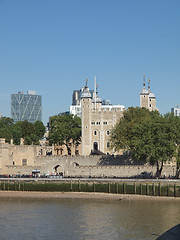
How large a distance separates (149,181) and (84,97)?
36714mm

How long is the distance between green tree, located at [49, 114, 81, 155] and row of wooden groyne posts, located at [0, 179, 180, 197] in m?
33.4

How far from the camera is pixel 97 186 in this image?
68.8m

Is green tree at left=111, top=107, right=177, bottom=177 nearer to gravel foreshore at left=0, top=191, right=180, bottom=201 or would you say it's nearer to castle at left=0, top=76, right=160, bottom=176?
castle at left=0, top=76, right=160, bottom=176

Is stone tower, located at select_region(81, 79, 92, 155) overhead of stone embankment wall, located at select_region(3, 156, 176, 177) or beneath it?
overhead

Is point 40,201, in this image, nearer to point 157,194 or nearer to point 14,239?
point 157,194

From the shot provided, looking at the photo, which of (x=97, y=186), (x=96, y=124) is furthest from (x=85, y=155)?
(x=97, y=186)

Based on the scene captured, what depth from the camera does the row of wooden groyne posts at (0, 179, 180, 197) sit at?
64250mm

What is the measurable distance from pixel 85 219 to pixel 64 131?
2331 inches

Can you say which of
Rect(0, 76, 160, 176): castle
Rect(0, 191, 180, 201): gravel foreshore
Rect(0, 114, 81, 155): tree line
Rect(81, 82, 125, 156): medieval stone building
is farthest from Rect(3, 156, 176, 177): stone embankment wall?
Rect(0, 114, 81, 155): tree line

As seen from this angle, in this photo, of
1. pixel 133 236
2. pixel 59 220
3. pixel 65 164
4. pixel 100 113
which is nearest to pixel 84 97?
pixel 100 113

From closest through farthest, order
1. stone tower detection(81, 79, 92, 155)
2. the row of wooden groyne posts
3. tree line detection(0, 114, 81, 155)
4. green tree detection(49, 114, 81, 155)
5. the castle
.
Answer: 1. the row of wooden groyne posts
2. the castle
3. stone tower detection(81, 79, 92, 155)
4. green tree detection(49, 114, 81, 155)
5. tree line detection(0, 114, 81, 155)

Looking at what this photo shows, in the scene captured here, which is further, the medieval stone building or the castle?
the medieval stone building

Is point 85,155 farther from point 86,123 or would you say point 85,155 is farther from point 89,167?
point 86,123

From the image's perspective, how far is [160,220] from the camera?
47312 mm
